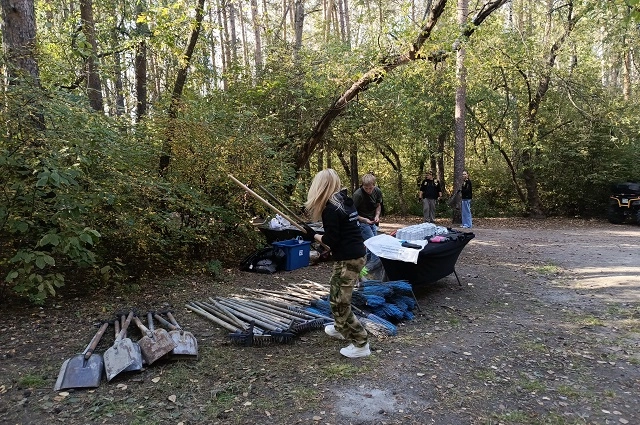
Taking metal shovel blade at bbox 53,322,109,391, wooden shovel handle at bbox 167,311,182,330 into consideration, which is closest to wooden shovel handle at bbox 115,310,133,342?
metal shovel blade at bbox 53,322,109,391

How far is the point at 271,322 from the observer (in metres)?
5.02

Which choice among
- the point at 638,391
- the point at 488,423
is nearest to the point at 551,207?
the point at 638,391

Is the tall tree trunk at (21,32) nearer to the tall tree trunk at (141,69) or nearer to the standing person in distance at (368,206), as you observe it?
the tall tree trunk at (141,69)

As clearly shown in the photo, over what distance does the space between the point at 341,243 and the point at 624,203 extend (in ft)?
49.6

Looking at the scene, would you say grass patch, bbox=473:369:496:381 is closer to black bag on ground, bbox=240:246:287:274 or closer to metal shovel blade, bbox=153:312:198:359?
metal shovel blade, bbox=153:312:198:359

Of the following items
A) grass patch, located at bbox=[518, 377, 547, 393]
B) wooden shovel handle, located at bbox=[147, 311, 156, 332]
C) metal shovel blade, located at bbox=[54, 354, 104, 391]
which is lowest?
grass patch, located at bbox=[518, 377, 547, 393]

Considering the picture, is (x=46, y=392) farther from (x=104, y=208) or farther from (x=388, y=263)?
(x=388, y=263)

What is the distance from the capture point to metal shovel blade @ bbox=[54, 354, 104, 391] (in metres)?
3.66

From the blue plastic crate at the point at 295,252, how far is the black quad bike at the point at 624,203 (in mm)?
12571

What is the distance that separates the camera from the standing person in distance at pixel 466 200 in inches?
562

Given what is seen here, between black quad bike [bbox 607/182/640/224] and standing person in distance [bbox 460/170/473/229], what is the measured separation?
5.59 meters

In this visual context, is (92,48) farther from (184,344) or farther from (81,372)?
(81,372)

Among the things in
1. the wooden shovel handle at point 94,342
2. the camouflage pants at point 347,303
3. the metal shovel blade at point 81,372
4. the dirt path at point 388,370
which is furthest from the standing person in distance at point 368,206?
the metal shovel blade at point 81,372

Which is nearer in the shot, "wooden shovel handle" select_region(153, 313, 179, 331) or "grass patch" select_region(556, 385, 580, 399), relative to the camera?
"grass patch" select_region(556, 385, 580, 399)
